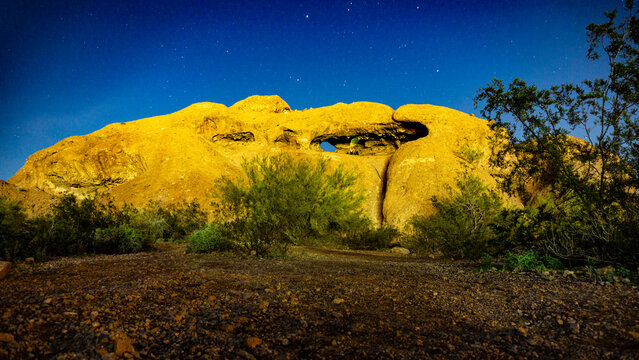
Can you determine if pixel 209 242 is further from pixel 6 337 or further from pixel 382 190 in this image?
pixel 382 190

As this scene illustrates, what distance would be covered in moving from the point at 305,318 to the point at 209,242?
6.73 meters

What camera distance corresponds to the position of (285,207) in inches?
457

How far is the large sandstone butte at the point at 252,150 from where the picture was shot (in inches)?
1026

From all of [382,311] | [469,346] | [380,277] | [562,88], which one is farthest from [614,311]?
[562,88]

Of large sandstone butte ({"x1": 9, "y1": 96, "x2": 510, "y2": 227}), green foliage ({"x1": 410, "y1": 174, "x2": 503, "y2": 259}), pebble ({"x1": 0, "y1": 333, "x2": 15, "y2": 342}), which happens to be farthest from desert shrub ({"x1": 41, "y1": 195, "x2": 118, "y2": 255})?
large sandstone butte ({"x1": 9, "y1": 96, "x2": 510, "y2": 227})

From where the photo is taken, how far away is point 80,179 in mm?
30469

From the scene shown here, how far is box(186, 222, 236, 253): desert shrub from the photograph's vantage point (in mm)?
9000

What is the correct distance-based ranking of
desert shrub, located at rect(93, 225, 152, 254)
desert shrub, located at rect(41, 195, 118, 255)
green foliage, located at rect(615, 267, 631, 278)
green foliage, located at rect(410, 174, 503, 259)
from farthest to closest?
green foliage, located at rect(410, 174, 503, 259), desert shrub, located at rect(93, 225, 152, 254), desert shrub, located at rect(41, 195, 118, 255), green foliage, located at rect(615, 267, 631, 278)

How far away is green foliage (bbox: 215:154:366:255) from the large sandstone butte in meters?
8.10

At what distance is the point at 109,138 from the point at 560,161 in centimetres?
3699

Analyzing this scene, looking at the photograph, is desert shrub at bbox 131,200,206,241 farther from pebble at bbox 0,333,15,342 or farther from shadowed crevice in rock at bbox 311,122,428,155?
shadowed crevice in rock at bbox 311,122,428,155

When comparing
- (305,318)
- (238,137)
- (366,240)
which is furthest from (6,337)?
(238,137)

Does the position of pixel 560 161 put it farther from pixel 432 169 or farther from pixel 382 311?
pixel 432 169

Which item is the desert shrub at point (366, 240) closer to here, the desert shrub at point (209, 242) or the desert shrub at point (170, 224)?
the desert shrub at point (170, 224)
